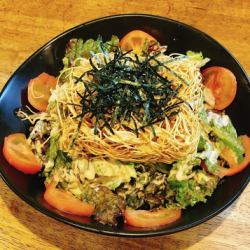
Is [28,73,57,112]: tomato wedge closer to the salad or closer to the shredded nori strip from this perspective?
the salad

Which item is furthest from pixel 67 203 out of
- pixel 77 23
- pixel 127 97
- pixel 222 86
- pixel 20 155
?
pixel 77 23

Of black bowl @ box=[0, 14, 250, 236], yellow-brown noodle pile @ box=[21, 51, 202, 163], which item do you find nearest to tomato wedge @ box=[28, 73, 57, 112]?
black bowl @ box=[0, 14, 250, 236]

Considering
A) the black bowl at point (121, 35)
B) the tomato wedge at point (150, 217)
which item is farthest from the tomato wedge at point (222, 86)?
the tomato wedge at point (150, 217)

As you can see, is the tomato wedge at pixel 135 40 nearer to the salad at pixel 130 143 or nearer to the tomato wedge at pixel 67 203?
the salad at pixel 130 143

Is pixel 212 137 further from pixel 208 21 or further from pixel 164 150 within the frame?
pixel 208 21

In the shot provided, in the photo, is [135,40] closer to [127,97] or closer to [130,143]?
[127,97]

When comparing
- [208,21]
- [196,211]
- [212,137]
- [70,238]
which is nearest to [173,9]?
[208,21]
